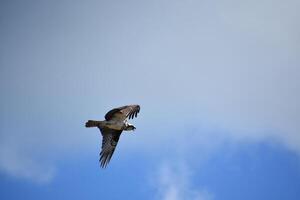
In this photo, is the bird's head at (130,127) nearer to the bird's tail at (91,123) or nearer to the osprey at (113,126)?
the osprey at (113,126)

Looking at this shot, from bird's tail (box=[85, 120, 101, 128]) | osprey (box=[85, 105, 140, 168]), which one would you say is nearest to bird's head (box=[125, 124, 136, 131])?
osprey (box=[85, 105, 140, 168])

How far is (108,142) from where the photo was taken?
137 feet

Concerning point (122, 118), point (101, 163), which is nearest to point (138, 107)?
point (122, 118)

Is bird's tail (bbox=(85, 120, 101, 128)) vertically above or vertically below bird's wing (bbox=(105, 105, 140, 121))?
below

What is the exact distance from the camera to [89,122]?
129ft

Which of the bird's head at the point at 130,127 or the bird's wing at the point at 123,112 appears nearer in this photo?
the bird's wing at the point at 123,112

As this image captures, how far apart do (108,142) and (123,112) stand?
2.57 metres

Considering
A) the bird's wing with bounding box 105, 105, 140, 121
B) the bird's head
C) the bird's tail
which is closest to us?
the bird's tail

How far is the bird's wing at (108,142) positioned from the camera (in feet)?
135

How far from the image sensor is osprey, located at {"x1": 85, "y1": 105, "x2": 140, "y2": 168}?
4041 cm

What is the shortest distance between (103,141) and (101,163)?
1.60m

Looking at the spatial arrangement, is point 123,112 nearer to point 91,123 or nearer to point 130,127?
point 130,127

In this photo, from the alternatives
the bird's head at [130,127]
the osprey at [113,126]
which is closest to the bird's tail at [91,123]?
the osprey at [113,126]

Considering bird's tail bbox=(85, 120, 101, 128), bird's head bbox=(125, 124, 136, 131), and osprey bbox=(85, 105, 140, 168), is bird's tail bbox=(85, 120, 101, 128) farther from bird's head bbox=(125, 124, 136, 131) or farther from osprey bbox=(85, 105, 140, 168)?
bird's head bbox=(125, 124, 136, 131)
